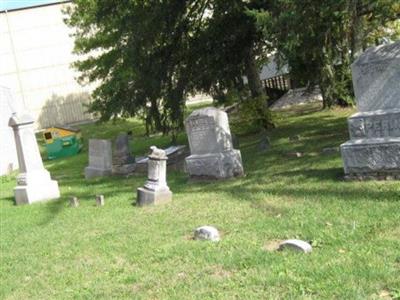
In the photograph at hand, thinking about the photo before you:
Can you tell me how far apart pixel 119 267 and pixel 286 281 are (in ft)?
6.69

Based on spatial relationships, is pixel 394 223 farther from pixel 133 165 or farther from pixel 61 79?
pixel 61 79

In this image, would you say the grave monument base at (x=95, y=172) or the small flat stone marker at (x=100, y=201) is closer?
the small flat stone marker at (x=100, y=201)

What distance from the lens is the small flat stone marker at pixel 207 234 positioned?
6614 millimetres

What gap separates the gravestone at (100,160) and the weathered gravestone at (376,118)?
758 centimetres

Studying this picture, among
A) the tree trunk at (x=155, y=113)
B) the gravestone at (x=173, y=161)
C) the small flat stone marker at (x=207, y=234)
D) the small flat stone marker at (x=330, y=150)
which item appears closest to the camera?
the small flat stone marker at (x=207, y=234)

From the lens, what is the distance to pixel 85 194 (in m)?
11.9

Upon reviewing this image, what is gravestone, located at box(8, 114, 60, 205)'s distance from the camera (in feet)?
39.4

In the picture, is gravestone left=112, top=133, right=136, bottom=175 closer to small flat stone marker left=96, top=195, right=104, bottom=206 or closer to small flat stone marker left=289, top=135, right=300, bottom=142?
small flat stone marker left=289, top=135, right=300, bottom=142

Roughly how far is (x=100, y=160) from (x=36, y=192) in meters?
3.08

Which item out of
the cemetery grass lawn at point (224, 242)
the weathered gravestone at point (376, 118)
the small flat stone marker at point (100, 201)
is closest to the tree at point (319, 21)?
the weathered gravestone at point (376, 118)

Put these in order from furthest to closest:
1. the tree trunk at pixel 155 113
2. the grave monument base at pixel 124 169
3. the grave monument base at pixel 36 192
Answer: the tree trunk at pixel 155 113
the grave monument base at pixel 124 169
the grave monument base at pixel 36 192

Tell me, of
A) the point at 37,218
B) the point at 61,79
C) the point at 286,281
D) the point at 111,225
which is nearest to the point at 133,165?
the point at 37,218

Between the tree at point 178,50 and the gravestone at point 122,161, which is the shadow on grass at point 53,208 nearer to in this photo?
the gravestone at point 122,161

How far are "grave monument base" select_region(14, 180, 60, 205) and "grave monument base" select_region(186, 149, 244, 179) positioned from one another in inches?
126
